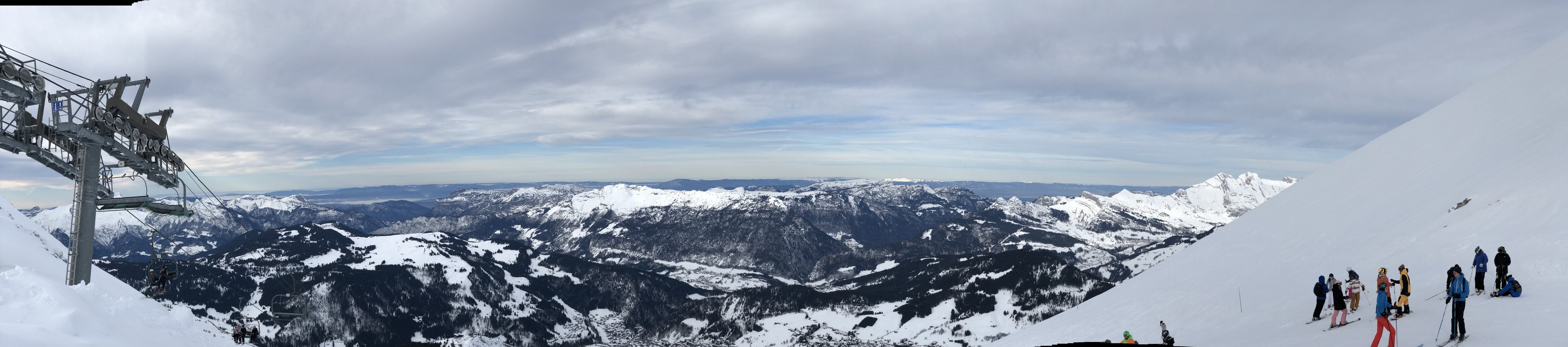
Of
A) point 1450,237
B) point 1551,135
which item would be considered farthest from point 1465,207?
point 1551,135

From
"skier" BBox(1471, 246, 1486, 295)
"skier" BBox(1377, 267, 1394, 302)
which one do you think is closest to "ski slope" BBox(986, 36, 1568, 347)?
"skier" BBox(1471, 246, 1486, 295)

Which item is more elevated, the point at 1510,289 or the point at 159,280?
the point at 1510,289

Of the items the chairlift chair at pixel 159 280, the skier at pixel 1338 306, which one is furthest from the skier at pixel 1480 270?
the chairlift chair at pixel 159 280

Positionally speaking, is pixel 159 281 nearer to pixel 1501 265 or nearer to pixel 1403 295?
pixel 1403 295

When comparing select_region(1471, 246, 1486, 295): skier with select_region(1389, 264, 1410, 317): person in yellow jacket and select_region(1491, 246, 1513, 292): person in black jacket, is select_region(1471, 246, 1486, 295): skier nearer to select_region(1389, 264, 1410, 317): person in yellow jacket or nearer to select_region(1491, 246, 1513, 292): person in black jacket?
select_region(1491, 246, 1513, 292): person in black jacket

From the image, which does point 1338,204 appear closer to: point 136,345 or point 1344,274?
point 1344,274

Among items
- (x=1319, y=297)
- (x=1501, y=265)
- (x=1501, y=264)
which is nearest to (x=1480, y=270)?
(x=1501, y=265)
